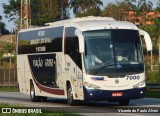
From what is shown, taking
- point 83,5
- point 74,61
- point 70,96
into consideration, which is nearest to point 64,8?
point 83,5

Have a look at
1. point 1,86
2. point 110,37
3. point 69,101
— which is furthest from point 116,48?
point 1,86

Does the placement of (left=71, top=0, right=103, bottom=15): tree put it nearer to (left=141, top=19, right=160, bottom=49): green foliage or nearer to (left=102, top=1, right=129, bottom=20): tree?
(left=102, top=1, right=129, bottom=20): tree

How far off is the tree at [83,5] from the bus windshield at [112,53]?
3793 inches

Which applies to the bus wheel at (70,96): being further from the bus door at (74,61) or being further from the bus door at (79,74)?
the bus door at (79,74)

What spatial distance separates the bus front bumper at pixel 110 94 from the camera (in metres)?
22.2

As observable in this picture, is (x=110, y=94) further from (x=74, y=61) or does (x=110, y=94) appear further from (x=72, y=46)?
(x=72, y=46)

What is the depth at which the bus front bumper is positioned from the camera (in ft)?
73.0

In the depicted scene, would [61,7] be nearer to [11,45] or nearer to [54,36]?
[11,45]

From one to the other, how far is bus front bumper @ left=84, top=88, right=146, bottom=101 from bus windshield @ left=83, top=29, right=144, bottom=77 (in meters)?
0.62

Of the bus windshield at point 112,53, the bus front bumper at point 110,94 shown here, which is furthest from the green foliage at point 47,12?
the bus front bumper at point 110,94

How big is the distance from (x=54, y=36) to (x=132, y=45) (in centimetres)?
450

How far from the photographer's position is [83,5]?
121000 mm

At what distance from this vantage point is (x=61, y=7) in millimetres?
113438

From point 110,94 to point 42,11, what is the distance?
91.3 metres
